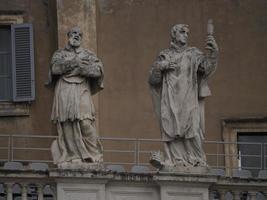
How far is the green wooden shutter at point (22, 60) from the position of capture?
42000 mm

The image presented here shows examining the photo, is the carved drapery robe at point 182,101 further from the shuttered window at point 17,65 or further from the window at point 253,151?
the shuttered window at point 17,65

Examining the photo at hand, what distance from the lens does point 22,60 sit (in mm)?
42188

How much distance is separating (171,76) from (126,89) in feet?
21.0

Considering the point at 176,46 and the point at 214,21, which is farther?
the point at 214,21

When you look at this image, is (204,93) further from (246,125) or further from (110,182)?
(246,125)

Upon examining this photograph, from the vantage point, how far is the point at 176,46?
35562 mm

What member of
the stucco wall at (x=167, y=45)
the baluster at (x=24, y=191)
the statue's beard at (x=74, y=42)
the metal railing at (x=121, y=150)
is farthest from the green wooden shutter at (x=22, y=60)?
the baluster at (x=24, y=191)

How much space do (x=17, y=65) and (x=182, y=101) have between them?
7535mm

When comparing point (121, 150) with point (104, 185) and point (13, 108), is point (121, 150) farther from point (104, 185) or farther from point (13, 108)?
point (104, 185)

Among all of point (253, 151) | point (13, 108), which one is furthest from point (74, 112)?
point (13, 108)

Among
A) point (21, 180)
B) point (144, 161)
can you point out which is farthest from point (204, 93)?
point (144, 161)

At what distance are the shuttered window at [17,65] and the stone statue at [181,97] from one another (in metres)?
6.82

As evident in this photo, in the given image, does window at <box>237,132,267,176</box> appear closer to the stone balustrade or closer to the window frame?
the window frame

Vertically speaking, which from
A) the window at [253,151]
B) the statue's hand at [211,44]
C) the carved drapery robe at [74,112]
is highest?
the statue's hand at [211,44]
